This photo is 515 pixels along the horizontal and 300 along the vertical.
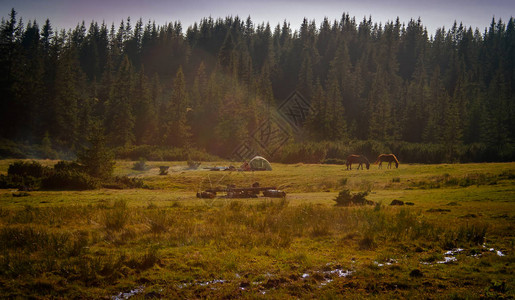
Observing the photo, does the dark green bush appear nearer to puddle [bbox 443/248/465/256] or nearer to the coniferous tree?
puddle [bbox 443/248/465/256]

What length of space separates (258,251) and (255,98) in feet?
252

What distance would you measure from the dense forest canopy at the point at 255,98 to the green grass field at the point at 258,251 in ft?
68.2

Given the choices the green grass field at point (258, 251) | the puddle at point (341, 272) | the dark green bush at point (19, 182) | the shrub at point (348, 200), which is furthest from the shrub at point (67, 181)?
the puddle at point (341, 272)

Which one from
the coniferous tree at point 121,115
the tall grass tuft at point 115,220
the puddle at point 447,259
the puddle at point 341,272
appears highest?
the coniferous tree at point 121,115

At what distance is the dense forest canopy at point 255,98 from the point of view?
7481 cm

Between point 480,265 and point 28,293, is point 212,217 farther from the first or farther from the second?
point 480,265

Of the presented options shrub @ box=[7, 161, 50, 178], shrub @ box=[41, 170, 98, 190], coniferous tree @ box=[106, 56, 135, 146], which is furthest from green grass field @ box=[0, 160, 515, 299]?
coniferous tree @ box=[106, 56, 135, 146]

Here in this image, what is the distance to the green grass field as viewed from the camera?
8.77 meters

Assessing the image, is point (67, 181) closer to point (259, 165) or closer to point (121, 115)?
point (259, 165)

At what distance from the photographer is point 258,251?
38.2ft

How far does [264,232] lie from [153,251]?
4703 millimetres

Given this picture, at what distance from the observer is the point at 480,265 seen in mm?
10305

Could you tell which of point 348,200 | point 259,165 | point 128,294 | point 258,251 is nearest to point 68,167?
point 259,165

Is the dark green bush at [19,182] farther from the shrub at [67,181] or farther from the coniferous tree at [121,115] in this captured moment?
the coniferous tree at [121,115]
